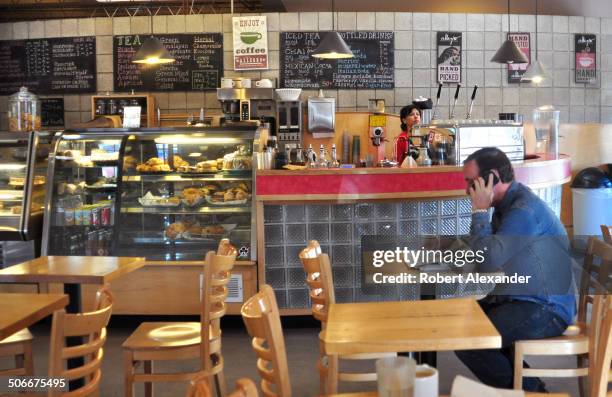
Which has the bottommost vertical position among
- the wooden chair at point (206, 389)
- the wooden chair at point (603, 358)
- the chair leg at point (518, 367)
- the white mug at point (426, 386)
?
the chair leg at point (518, 367)

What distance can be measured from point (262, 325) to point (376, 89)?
7.70 m

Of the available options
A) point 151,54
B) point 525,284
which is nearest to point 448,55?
point 151,54

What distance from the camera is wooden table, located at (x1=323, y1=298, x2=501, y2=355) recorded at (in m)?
2.55

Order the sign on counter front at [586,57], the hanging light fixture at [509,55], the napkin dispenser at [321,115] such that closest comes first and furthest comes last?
the hanging light fixture at [509,55], the napkin dispenser at [321,115], the sign on counter front at [586,57]

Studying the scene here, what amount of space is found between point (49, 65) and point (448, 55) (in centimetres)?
523

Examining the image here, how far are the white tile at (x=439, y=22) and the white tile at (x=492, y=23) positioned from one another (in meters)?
0.57

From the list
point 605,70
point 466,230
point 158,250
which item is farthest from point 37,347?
point 605,70

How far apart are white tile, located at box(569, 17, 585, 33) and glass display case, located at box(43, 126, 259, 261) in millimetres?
6266

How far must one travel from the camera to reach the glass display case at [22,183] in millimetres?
5914

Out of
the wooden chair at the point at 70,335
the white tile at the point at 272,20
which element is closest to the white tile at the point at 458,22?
the white tile at the point at 272,20

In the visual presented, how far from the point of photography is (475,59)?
10.0 meters

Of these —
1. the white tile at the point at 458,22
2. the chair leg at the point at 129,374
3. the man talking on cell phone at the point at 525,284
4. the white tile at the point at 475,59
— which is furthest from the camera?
the white tile at the point at 475,59

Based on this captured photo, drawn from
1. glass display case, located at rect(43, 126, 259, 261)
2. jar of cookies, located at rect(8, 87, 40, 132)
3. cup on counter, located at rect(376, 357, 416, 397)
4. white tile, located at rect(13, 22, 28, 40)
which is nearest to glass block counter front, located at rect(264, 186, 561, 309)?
glass display case, located at rect(43, 126, 259, 261)

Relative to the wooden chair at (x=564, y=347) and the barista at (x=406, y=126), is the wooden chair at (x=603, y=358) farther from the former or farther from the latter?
the barista at (x=406, y=126)
